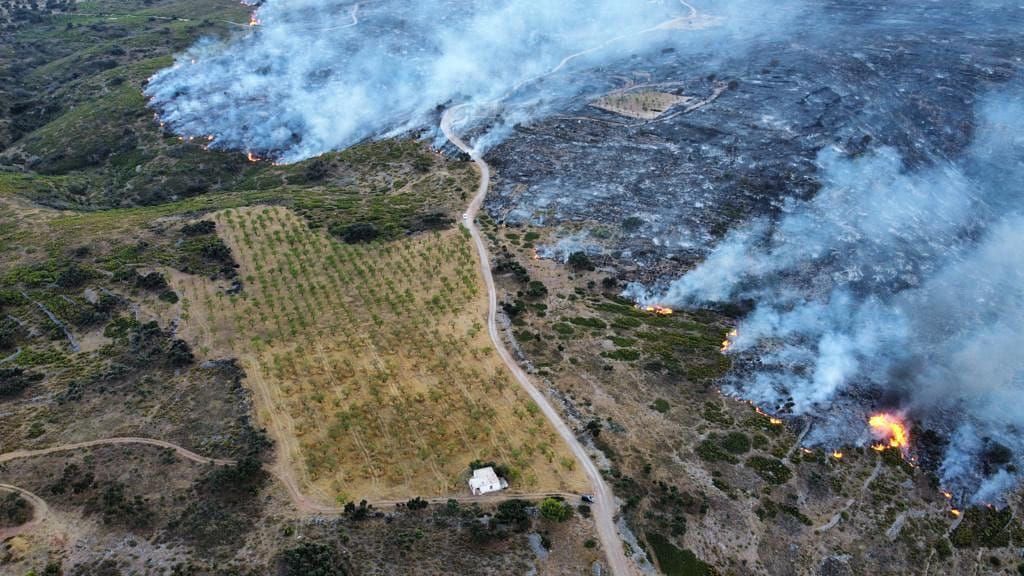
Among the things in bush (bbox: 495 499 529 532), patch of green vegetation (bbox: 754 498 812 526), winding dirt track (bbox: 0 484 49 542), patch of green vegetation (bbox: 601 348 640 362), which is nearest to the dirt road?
bush (bbox: 495 499 529 532)

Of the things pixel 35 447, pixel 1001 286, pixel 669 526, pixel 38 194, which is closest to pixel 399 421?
pixel 669 526

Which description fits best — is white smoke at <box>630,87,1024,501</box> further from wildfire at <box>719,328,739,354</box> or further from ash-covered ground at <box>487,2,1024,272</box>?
ash-covered ground at <box>487,2,1024,272</box>

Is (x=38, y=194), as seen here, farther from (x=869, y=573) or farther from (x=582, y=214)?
(x=869, y=573)

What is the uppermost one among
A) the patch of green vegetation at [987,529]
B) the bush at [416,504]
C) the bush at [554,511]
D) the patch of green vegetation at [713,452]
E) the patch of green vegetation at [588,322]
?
the bush at [416,504]

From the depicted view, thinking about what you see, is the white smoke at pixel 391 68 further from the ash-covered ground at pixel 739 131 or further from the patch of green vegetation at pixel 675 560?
the patch of green vegetation at pixel 675 560

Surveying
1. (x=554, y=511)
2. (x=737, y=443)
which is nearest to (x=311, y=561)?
(x=554, y=511)

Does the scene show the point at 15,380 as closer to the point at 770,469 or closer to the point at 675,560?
the point at 675,560

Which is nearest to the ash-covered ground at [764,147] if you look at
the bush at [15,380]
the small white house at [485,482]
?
the small white house at [485,482]
